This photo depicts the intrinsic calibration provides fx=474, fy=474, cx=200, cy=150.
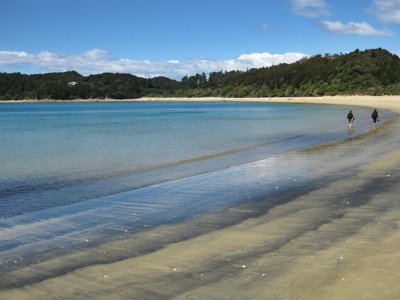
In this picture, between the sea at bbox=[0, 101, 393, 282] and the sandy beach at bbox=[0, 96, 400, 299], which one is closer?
the sandy beach at bbox=[0, 96, 400, 299]

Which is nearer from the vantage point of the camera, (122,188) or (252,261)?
(252,261)

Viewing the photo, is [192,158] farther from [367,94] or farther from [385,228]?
[367,94]

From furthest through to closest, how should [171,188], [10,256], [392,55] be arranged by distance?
[392,55]
[171,188]
[10,256]

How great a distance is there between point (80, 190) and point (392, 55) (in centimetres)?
19392

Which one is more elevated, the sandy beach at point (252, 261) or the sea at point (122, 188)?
the sandy beach at point (252, 261)

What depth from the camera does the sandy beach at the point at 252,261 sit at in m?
5.60

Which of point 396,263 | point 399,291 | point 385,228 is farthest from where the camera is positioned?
point 385,228

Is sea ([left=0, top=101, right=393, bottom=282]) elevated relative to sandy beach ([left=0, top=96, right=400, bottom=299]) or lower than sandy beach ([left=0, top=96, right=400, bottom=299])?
lower

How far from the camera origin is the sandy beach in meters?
5.60

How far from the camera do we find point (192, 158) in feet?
72.5

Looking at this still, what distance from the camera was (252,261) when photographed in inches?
260

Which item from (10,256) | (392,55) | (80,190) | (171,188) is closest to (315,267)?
(10,256)

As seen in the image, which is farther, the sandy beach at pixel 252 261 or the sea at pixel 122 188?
the sea at pixel 122 188

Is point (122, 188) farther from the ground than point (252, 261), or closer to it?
closer to it
